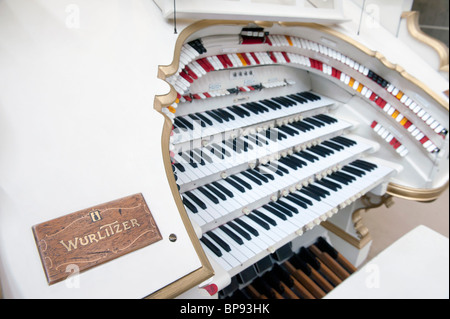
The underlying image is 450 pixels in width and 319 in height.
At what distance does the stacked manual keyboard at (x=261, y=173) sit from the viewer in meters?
1.43

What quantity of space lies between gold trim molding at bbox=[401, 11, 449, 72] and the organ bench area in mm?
571

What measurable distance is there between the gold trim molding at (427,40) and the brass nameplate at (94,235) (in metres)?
2.62

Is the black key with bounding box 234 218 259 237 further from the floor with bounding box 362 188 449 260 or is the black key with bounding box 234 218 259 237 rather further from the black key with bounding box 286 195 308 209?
the floor with bounding box 362 188 449 260

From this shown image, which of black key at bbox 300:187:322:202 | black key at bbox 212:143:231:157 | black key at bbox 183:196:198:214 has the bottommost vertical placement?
black key at bbox 300:187:322:202

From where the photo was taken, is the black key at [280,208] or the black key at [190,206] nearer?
the black key at [190,206]

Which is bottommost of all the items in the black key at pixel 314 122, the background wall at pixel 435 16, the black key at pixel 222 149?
the black key at pixel 222 149

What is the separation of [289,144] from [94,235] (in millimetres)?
1402

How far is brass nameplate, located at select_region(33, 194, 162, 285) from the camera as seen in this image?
26.7 inches

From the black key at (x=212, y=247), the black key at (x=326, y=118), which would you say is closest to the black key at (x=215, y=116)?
the black key at (x=212, y=247)

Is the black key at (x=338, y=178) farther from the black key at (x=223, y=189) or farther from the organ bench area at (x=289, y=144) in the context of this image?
the black key at (x=223, y=189)

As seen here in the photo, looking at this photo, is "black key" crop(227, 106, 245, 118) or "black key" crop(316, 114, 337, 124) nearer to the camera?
"black key" crop(227, 106, 245, 118)

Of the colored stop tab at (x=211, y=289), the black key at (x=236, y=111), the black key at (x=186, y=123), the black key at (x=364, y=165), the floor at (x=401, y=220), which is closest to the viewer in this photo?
the colored stop tab at (x=211, y=289)

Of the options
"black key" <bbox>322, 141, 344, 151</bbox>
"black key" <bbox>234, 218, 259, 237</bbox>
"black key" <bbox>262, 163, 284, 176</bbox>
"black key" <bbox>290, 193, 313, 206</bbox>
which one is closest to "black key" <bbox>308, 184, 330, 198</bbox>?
"black key" <bbox>290, 193, 313, 206</bbox>
